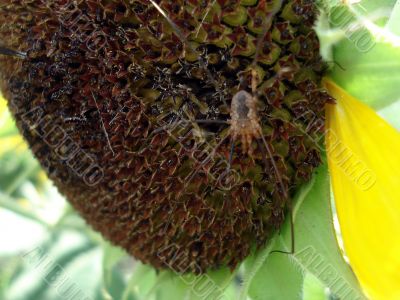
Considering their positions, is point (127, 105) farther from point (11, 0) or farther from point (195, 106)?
point (11, 0)

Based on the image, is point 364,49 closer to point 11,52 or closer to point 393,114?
point 393,114

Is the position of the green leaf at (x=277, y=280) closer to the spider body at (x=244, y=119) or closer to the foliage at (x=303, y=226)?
the foliage at (x=303, y=226)

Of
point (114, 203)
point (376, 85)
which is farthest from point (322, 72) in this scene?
point (114, 203)

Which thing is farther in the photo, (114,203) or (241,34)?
(114,203)

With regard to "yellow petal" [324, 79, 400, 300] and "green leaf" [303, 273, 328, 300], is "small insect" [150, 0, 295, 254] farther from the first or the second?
"green leaf" [303, 273, 328, 300]

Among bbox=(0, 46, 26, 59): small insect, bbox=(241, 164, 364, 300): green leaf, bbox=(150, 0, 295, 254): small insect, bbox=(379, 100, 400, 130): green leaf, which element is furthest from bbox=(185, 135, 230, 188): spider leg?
bbox=(0, 46, 26, 59): small insect

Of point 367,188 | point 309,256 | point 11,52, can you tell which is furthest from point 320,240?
point 11,52
